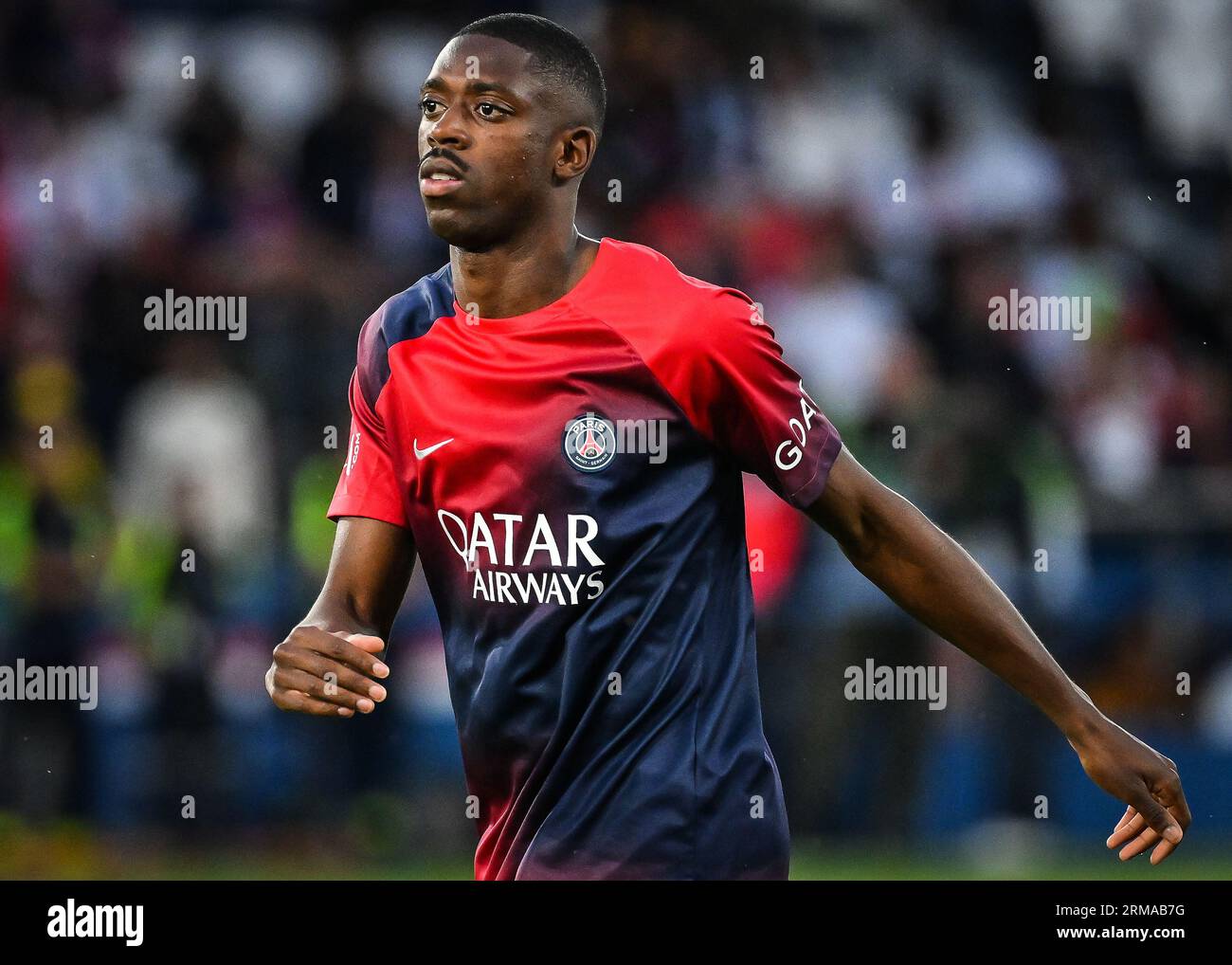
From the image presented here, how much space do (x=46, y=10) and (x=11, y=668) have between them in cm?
438

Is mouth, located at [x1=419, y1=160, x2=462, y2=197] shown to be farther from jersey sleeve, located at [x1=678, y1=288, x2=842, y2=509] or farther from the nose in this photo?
jersey sleeve, located at [x1=678, y1=288, x2=842, y2=509]

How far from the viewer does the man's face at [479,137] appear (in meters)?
4.07

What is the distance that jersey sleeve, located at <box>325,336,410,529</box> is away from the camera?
14.0 ft

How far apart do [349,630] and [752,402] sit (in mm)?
988

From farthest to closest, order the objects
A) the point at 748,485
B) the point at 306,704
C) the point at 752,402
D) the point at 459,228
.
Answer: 1. the point at 748,485
2. the point at 459,228
3. the point at 752,402
4. the point at 306,704

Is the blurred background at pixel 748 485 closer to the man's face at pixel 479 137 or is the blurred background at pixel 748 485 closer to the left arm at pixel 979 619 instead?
the left arm at pixel 979 619

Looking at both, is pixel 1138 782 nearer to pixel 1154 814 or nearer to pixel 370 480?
pixel 1154 814

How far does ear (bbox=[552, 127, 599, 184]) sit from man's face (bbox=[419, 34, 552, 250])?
→ 0.29 feet

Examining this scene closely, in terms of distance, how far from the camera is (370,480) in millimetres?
4285

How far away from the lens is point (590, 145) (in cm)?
427

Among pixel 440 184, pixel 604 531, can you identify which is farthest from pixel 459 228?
pixel 604 531

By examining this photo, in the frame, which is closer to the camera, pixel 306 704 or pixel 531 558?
pixel 306 704

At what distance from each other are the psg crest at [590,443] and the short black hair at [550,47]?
0.71m

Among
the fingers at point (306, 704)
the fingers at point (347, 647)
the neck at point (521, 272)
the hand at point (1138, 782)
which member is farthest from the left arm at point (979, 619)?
the fingers at point (306, 704)
